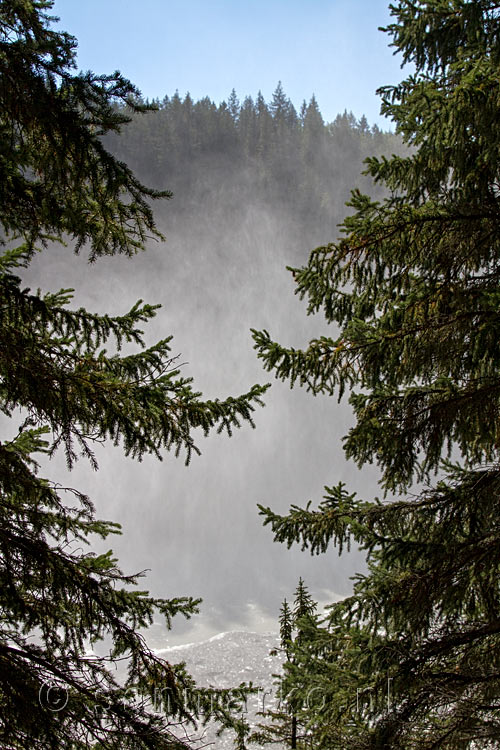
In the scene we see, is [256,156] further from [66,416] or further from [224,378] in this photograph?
[66,416]

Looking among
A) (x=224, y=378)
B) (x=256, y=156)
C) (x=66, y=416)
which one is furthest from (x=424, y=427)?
(x=256, y=156)

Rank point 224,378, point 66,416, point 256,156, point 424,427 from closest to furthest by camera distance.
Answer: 1. point 66,416
2. point 424,427
3. point 224,378
4. point 256,156

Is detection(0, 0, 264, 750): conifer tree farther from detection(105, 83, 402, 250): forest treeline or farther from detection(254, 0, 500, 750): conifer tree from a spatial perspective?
detection(105, 83, 402, 250): forest treeline

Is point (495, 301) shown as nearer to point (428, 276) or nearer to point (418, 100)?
point (428, 276)

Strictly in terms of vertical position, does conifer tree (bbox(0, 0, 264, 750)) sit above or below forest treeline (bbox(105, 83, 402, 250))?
below

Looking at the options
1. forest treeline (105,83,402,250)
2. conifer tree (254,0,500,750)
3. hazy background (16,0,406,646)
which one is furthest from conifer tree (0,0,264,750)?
forest treeline (105,83,402,250)

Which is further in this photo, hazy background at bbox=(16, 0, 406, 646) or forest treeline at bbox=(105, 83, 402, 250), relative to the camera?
forest treeline at bbox=(105, 83, 402, 250)

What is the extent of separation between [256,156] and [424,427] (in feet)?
251

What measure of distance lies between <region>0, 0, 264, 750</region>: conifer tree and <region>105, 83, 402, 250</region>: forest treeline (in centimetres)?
7310

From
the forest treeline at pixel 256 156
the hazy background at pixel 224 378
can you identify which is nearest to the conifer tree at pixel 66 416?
the hazy background at pixel 224 378

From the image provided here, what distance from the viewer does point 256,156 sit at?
236ft

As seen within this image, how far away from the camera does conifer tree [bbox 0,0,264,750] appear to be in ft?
6.77

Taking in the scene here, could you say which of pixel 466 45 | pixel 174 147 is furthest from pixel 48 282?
pixel 466 45

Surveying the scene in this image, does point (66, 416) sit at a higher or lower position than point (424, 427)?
lower
